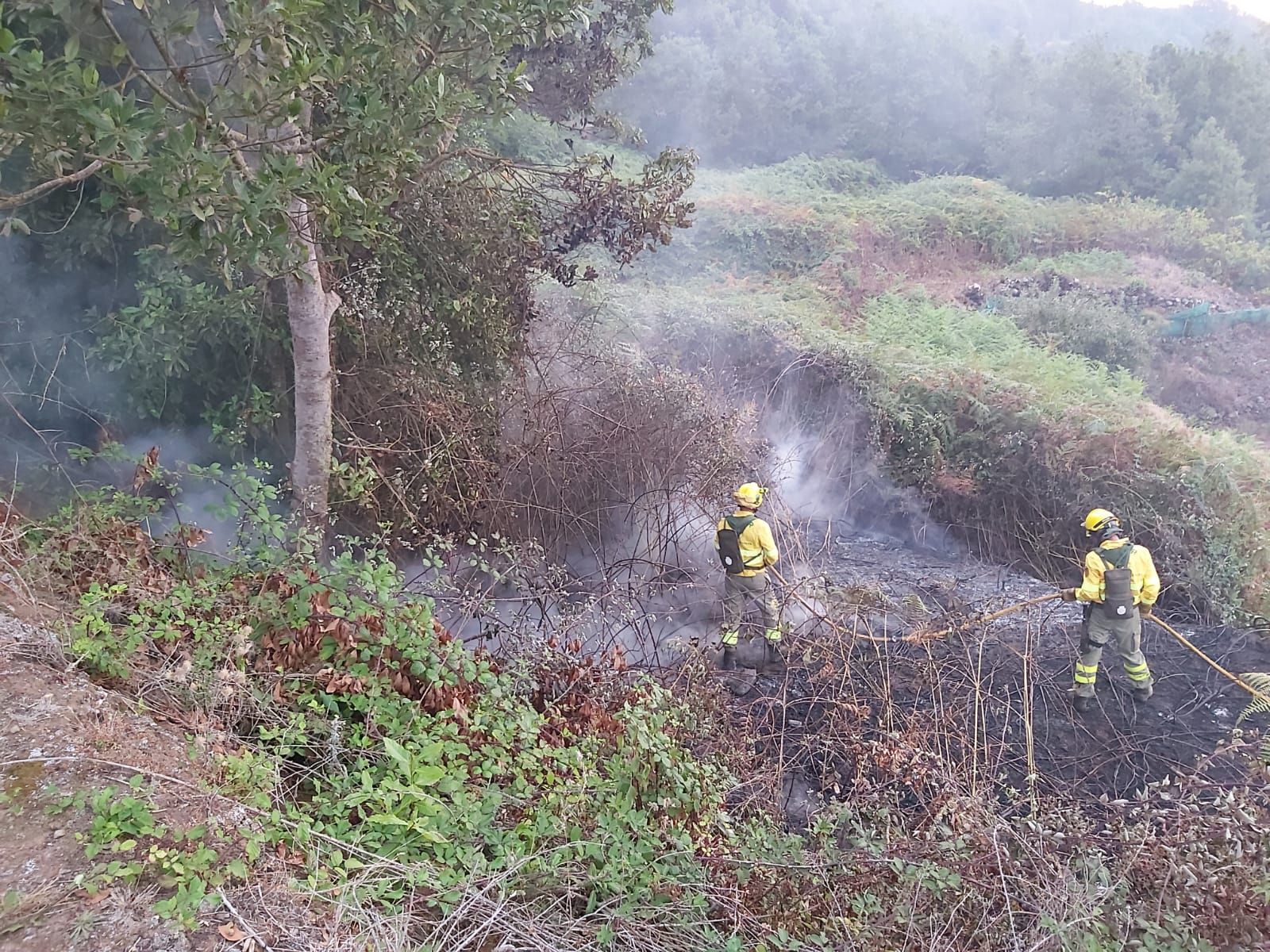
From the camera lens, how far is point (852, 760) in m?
4.83

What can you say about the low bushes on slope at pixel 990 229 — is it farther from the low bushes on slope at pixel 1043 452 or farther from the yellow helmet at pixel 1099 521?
the yellow helmet at pixel 1099 521

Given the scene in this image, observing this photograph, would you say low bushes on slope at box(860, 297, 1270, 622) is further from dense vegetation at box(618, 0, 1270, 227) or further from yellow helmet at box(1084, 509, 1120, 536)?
dense vegetation at box(618, 0, 1270, 227)

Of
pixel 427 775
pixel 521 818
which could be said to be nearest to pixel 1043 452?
pixel 521 818

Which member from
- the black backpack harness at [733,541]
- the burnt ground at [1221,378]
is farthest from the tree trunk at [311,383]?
the burnt ground at [1221,378]

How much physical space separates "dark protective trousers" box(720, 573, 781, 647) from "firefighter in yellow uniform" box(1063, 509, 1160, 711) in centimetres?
214

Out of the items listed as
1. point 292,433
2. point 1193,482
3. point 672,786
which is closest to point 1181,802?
point 672,786

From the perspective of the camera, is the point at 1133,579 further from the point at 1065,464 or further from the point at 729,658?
the point at 729,658

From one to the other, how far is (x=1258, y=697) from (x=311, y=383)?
20.5ft

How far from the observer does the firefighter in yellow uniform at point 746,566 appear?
5.99 meters

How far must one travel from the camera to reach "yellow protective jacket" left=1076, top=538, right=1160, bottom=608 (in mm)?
5371

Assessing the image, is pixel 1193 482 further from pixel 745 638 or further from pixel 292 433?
pixel 292 433

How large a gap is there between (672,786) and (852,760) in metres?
1.83

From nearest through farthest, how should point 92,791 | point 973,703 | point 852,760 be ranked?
point 92,791 < point 852,760 < point 973,703

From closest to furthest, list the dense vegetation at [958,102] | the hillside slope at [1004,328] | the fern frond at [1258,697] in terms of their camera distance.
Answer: the fern frond at [1258,697]
the hillside slope at [1004,328]
the dense vegetation at [958,102]
